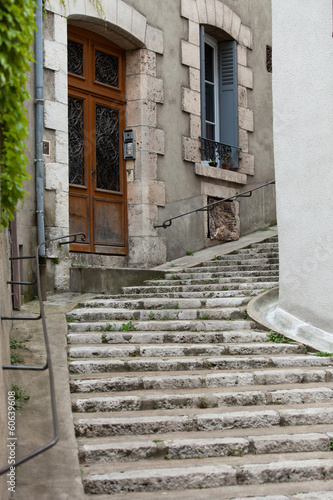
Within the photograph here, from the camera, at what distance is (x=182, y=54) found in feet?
31.1

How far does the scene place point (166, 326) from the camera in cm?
598

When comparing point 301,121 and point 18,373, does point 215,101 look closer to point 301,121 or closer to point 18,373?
point 301,121

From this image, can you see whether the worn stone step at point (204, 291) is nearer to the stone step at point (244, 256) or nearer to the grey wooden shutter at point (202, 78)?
the stone step at point (244, 256)

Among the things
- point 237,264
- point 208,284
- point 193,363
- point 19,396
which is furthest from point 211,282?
point 19,396

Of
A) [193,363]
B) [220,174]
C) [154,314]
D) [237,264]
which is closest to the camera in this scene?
[193,363]

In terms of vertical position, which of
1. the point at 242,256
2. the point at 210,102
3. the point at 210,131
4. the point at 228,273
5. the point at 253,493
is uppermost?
the point at 210,102

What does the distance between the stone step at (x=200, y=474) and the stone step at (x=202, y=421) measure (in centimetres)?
32

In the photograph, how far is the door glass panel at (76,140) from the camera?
824 centimetres

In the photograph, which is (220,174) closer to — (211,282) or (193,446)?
(211,282)

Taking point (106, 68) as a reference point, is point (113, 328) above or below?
below

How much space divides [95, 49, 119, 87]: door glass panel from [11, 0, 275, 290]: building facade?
0.06 feet

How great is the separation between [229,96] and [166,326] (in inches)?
218

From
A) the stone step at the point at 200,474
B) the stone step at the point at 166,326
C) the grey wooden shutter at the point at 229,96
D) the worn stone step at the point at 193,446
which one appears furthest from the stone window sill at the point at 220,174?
the stone step at the point at 200,474

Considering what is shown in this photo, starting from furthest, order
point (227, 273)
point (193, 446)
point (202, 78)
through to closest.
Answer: point (202, 78) < point (227, 273) < point (193, 446)
